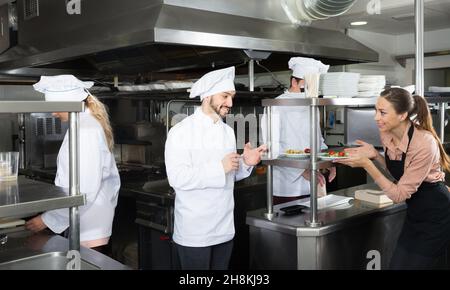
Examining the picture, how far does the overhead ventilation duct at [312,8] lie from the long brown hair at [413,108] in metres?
1.06

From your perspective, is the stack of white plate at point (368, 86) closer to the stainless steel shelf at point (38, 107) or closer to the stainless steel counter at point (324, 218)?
the stainless steel counter at point (324, 218)

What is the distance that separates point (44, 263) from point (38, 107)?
0.62 m

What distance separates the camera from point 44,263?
170cm

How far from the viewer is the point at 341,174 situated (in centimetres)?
510

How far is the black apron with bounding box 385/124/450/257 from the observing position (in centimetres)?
222

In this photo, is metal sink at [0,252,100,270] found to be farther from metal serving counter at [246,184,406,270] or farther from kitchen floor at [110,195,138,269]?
kitchen floor at [110,195,138,269]

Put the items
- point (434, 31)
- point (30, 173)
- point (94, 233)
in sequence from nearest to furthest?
1. point (94, 233)
2. point (30, 173)
3. point (434, 31)

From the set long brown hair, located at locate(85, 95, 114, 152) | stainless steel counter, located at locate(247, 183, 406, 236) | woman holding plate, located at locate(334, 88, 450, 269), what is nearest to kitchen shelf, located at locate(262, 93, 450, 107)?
woman holding plate, located at locate(334, 88, 450, 269)

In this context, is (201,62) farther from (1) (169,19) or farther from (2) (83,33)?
(1) (169,19)

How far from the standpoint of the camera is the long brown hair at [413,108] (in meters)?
2.21

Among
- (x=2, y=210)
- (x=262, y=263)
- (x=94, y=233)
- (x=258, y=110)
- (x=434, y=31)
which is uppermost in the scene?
(x=434, y=31)

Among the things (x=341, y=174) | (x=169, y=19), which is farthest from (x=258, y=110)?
(x=169, y=19)

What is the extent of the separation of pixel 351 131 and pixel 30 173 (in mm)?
2931

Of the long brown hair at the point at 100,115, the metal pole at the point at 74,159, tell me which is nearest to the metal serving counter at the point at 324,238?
the long brown hair at the point at 100,115
